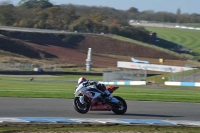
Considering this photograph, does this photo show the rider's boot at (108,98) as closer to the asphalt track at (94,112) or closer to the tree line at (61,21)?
the asphalt track at (94,112)

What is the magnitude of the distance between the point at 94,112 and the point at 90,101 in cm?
90

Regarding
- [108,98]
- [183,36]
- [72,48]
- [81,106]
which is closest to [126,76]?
[108,98]

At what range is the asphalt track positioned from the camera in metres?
16.5

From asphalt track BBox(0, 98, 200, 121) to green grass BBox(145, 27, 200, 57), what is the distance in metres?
100

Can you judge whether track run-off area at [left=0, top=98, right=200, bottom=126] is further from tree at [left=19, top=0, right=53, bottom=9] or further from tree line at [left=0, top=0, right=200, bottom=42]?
tree at [left=19, top=0, right=53, bottom=9]

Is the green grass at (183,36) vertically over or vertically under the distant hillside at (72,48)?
over

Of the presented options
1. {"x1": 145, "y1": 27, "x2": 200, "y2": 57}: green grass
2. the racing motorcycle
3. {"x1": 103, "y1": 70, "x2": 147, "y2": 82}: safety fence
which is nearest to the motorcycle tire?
the racing motorcycle

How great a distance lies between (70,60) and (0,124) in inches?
2902

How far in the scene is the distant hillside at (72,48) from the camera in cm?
8611

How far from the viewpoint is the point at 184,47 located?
12325cm

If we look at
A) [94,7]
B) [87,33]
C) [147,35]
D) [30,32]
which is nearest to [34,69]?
[30,32]

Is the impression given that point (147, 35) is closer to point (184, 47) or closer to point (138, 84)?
point (184, 47)

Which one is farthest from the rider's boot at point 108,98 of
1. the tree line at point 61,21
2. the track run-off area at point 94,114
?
the tree line at point 61,21

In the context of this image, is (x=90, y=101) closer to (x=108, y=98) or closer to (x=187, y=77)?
(x=108, y=98)
